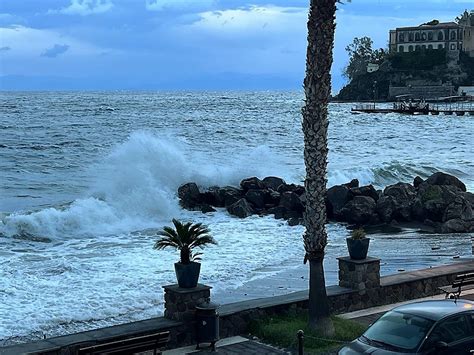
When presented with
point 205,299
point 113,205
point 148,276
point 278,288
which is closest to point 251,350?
point 205,299

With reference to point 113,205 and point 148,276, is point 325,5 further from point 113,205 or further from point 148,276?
point 113,205

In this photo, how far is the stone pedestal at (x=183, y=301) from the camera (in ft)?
39.7

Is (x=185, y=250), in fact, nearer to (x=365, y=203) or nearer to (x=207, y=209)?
(x=365, y=203)

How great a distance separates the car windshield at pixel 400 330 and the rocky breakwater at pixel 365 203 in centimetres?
1885

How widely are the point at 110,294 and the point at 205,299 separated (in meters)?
5.46

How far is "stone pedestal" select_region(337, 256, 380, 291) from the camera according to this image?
14383mm

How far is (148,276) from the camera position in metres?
18.9

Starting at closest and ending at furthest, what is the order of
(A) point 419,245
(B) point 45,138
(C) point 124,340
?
(C) point 124,340 < (A) point 419,245 < (B) point 45,138

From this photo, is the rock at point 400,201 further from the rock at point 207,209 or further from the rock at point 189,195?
the rock at point 189,195

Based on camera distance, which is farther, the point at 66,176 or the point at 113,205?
the point at 66,176

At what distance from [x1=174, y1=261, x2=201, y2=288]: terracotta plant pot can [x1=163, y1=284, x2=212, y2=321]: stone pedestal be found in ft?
0.31

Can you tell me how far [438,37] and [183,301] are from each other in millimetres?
Answer: 170029

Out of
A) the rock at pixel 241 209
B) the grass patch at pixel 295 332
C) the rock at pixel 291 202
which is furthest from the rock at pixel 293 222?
the grass patch at pixel 295 332

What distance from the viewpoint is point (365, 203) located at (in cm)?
3092
